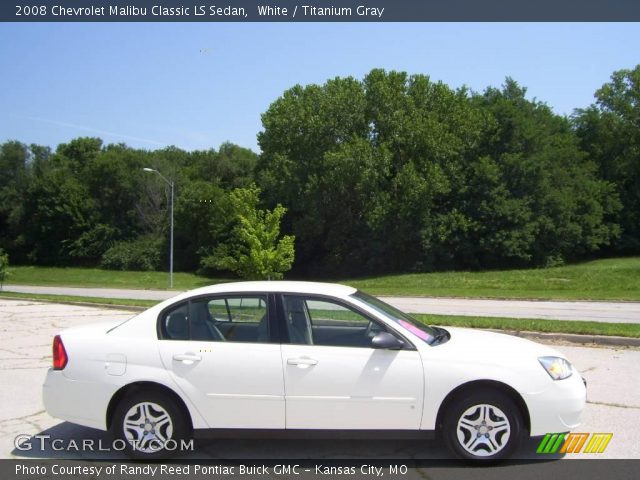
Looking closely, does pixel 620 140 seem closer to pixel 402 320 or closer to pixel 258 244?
pixel 258 244

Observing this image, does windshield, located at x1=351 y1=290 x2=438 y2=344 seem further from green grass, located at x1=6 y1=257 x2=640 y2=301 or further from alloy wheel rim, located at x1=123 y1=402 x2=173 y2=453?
green grass, located at x1=6 y1=257 x2=640 y2=301

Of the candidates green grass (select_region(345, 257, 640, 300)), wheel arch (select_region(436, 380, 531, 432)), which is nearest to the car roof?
wheel arch (select_region(436, 380, 531, 432))

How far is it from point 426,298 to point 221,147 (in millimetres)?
53784

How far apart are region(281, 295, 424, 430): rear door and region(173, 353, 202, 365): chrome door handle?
73cm

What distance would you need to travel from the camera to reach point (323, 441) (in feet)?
18.1

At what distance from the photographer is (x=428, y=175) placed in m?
44.3

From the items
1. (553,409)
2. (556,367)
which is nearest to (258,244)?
(556,367)

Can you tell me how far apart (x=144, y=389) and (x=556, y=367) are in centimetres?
344

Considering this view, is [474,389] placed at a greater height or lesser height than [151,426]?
greater

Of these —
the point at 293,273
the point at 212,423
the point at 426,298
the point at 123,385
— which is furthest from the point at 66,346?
the point at 293,273

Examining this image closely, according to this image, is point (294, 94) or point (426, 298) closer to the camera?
point (426, 298)

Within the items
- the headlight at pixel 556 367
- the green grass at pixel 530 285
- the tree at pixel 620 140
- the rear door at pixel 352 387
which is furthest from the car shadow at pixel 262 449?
the tree at pixel 620 140

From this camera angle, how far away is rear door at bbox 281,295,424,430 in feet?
15.6

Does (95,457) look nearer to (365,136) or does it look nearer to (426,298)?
(426,298)
